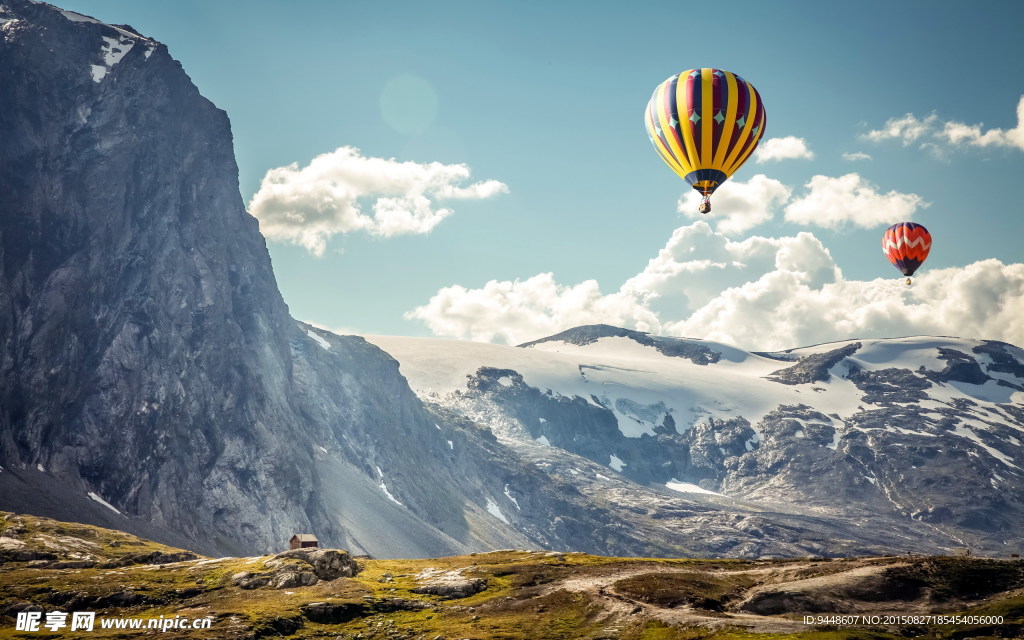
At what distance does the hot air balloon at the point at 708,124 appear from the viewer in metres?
130

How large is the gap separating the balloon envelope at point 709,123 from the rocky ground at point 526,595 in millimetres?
58583

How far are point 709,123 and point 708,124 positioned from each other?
21 cm

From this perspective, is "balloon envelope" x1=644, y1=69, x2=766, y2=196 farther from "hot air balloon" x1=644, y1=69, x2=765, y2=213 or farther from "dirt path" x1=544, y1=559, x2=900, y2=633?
"dirt path" x1=544, y1=559, x2=900, y2=633

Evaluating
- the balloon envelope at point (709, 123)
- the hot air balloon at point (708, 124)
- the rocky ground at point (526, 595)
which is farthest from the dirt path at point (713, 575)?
the balloon envelope at point (709, 123)

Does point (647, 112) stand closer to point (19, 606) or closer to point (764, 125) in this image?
point (764, 125)

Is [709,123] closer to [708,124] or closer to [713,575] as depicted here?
[708,124]

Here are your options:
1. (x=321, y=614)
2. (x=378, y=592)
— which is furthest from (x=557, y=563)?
(x=321, y=614)

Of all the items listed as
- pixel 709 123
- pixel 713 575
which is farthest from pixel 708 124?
pixel 713 575

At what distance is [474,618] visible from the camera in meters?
111

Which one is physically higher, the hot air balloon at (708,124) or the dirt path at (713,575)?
the hot air balloon at (708,124)

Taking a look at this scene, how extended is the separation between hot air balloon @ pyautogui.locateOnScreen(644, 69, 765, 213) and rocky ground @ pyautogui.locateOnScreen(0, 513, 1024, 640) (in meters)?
54.3

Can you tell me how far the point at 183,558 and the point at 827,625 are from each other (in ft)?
407

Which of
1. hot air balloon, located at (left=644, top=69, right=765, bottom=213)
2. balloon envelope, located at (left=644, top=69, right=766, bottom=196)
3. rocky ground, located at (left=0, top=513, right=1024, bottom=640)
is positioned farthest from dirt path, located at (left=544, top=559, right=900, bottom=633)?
balloon envelope, located at (left=644, top=69, right=766, bottom=196)

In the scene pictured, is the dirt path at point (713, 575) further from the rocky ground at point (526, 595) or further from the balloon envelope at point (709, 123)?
the balloon envelope at point (709, 123)
